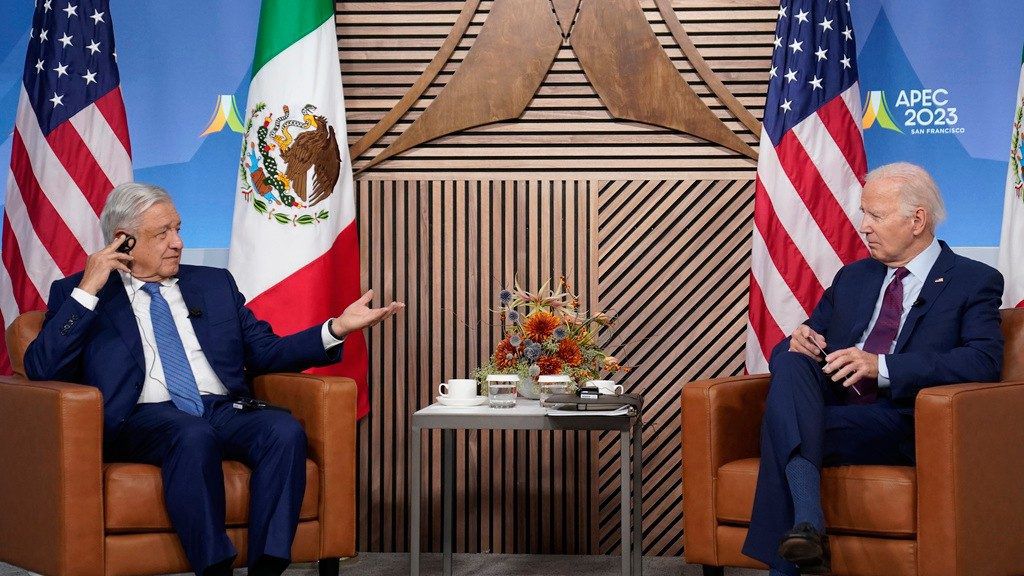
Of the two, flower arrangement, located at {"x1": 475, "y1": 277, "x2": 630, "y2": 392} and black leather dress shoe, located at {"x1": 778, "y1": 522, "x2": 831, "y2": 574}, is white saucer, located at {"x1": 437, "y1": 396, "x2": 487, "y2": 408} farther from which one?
black leather dress shoe, located at {"x1": 778, "y1": 522, "x2": 831, "y2": 574}

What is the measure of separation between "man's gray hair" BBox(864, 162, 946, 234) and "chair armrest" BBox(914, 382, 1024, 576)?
2.06 ft

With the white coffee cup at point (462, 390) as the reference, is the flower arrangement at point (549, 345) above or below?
above

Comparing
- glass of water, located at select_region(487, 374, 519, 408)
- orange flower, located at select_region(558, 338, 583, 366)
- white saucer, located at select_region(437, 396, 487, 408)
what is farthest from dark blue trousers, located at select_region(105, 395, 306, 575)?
orange flower, located at select_region(558, 338, 583, 366)

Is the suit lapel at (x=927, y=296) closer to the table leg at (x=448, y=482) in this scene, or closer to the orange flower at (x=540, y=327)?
the orange flower at (x=540, y=327)

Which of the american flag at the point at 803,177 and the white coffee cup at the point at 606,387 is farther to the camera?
the american flag at the point at 803,177

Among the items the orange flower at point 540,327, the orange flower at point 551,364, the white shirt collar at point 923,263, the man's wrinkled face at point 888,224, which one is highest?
the man's wrinkled face at point 888,224

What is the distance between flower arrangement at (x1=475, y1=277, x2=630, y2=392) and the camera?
3.43 meters

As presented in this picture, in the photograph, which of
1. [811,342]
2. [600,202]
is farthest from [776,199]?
[811,342]

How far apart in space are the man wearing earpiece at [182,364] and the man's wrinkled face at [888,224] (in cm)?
148

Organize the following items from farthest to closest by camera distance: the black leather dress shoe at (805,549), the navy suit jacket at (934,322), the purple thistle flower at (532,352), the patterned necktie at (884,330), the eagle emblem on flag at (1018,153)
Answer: the eagle emblem on flag at (1018,153) < the purple thistle flower at (532,352) < the patterned necktie at (884,330) < the navy suit jacket at (934,322) < the black leather dress shoe at (805,549)

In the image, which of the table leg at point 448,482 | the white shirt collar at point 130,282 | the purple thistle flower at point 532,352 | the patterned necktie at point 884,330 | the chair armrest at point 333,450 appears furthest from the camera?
the table leg at point 448,482

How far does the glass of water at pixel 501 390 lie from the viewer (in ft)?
10.8

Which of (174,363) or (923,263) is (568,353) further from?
(174,363)

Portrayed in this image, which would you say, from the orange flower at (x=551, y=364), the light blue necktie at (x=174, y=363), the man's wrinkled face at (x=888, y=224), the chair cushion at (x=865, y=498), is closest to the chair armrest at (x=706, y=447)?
the chair cushion at (x=865, y=498)
